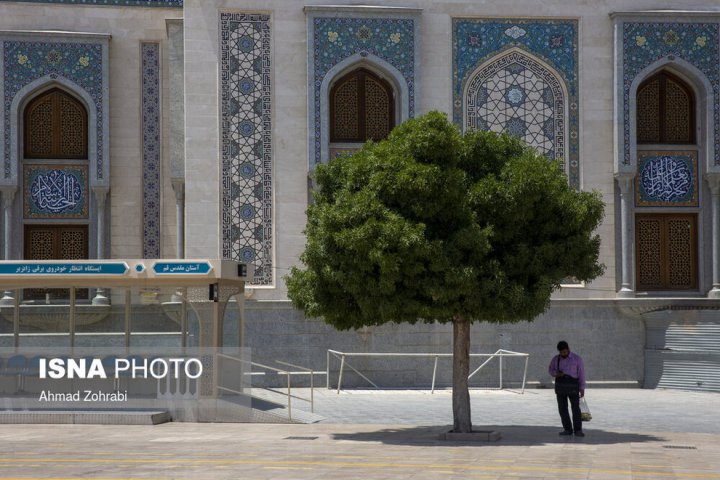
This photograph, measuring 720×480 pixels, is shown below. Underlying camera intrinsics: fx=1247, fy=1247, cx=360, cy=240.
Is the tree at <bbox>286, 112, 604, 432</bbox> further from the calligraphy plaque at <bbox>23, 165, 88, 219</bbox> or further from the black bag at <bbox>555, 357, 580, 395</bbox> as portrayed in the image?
the calligraphy plaque at <bbox>23, 165, 88, 219</bbox>

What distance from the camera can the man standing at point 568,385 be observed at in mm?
16625

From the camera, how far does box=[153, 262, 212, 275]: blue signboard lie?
18750 millimetres

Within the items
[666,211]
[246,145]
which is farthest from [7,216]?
[666,211]

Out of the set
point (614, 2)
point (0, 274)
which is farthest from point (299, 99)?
point (0, 274)

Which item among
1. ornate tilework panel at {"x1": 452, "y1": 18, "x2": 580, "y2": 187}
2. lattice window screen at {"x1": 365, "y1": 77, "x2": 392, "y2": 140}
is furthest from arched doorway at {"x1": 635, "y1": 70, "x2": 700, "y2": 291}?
lattice window screen at {"x1": 365, "y1": 77, "x2": 392, "y2": 140}

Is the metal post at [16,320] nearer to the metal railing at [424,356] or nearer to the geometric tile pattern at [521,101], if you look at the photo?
the metal railing at [424,356]

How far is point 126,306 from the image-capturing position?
19.3m

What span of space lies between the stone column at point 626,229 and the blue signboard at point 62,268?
11.5 m

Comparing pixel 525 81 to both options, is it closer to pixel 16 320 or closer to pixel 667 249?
pixel 667 249

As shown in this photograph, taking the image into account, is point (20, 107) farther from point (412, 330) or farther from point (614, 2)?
point (614, 2)

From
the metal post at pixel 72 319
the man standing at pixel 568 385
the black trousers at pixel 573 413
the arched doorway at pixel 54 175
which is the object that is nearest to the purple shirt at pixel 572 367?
the man standing at pixel 568 385

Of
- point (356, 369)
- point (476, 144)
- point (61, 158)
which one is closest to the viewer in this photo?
point (476, 144)

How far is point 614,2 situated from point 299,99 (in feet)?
22.9

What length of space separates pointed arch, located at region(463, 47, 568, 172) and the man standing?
9.78 metres
